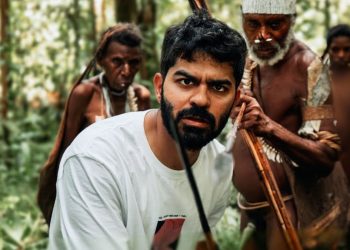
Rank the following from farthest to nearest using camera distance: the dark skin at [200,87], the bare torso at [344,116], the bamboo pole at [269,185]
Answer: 1. the bare torso at [344,116]
2. the bamboo pole at [269,185]
3. the dark skin at [200,87]

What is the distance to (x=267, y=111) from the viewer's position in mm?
4055

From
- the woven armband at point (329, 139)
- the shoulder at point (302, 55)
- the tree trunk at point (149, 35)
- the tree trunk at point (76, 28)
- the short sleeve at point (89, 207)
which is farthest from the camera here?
the tree trunk at point (76, 28)

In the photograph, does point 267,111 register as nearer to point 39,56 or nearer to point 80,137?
point 80,137

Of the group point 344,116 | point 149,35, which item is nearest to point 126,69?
point 344,116

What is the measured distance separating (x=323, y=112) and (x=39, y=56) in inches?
252

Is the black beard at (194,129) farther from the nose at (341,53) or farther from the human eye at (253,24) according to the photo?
the nose at (341,53)

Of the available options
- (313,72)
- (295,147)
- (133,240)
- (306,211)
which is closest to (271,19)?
(313,72)

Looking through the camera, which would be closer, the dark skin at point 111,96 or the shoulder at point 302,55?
the shoulder at point 302,55

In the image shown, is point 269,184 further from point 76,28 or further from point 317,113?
point 76,28

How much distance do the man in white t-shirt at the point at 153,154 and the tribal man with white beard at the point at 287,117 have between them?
1.44 metres

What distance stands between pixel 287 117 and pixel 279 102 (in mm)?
105

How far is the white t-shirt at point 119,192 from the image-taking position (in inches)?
83.5

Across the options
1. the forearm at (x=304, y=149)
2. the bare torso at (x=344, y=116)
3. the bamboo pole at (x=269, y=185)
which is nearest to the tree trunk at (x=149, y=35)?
the bare torso at (x=344, y=116)

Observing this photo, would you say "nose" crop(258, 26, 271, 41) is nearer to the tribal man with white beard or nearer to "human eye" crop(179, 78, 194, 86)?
the tribal man with white beard
